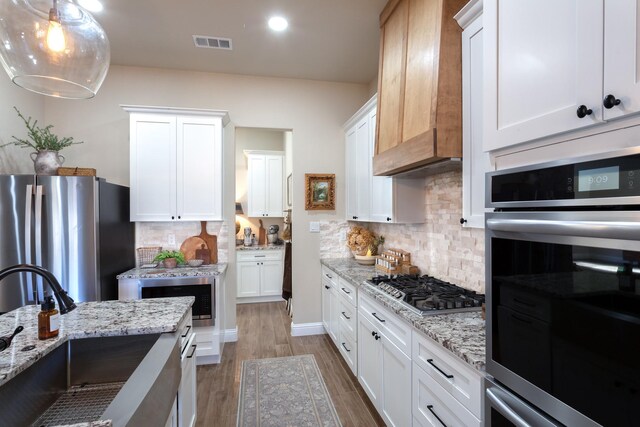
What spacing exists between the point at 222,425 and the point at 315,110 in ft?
10.8

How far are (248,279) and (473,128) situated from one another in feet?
14.1

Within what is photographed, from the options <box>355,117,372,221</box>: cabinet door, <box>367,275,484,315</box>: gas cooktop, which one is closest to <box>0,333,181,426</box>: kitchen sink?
<box>367,275,484,315</box>: gas cooktop

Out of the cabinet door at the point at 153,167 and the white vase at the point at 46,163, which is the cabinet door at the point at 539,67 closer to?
the cabinet door at the point at 153,167

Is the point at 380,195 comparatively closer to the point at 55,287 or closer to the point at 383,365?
the point at 383,365

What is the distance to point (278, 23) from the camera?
2707 mm

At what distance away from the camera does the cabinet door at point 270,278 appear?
518cm

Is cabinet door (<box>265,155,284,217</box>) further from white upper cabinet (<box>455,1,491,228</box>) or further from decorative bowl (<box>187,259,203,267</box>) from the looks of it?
white upper cabinet (<box>455,1,491,228</box>)

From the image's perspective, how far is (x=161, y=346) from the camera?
137cm

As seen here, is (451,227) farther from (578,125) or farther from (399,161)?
(578,125)

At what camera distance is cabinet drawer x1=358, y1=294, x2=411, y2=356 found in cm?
176

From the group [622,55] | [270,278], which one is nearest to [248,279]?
[270,278]

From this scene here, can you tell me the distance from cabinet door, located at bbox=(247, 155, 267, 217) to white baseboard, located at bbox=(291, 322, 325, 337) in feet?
7.48

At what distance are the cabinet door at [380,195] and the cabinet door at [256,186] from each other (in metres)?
2.86

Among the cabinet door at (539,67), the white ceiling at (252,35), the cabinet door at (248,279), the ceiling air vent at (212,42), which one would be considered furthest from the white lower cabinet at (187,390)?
the cabinet door at (248,279)
